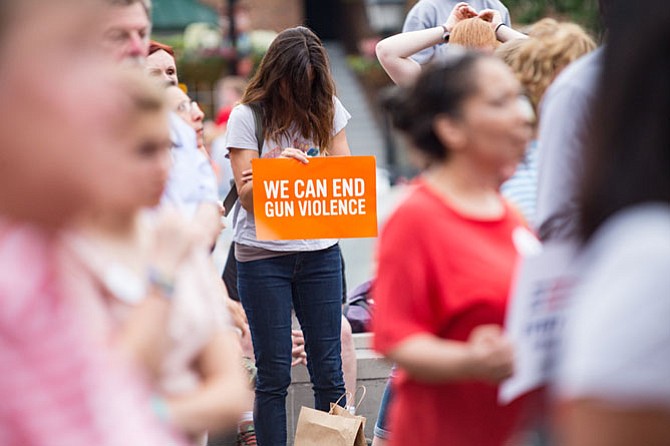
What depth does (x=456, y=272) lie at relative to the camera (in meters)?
2.81

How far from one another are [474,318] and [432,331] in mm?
104

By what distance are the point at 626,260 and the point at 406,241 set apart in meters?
1.34

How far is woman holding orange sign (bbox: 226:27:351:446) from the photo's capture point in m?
5.37

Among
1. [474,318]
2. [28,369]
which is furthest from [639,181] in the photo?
[474,318]

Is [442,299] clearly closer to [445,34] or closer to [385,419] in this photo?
[385,419]

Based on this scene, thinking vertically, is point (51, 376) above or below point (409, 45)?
below

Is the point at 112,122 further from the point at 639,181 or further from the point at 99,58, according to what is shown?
the point at 639,181

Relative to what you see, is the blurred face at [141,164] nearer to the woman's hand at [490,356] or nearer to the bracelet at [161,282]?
the bracelet at [161,282]

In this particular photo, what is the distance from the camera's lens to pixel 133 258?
2.12 meters

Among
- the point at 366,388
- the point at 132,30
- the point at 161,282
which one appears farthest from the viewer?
the point at 366,388

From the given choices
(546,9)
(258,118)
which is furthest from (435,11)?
(546,9)

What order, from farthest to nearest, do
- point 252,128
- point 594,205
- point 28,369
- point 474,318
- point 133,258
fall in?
1. point 252,128
2. point 474,318
3. point 133,258
4. point 594,205
5. point 28,369

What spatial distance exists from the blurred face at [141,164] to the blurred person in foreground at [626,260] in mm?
655

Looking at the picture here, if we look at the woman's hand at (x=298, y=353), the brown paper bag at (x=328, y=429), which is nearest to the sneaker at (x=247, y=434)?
the woman's hand at (x=298, y=353)
